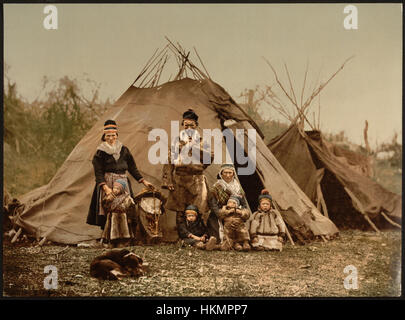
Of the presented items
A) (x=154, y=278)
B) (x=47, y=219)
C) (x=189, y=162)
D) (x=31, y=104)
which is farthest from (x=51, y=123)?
(x=154, y=278)

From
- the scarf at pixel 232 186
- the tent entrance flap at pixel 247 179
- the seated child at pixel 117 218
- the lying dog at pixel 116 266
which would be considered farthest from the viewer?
the tent entrance flap at pixel 247 179

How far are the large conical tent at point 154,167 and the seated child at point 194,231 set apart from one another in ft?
0.49

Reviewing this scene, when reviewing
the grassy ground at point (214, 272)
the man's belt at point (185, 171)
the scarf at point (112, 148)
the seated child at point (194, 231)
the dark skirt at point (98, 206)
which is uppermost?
the scarf at point (112, 148)

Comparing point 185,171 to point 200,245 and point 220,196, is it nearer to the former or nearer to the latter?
point 220,196

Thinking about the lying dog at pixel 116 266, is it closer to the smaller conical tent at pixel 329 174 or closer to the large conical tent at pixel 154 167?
the large conical tent at pixel 154 167

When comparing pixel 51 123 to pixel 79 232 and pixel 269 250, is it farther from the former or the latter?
pixel 269 250

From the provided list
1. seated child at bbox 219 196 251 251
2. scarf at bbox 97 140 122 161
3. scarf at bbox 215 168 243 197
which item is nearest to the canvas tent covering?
scarf at bbox 215 168 243 197

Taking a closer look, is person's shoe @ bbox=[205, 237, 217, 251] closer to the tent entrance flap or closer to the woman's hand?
the tent entrance flap

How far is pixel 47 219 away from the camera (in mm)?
7516

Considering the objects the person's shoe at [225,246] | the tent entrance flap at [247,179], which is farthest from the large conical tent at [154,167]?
the person's shoe at [225,246]

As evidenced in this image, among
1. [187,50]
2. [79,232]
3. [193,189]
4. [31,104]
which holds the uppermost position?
[187,50]

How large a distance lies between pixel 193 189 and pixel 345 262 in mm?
2042

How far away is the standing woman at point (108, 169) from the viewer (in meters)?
7.41

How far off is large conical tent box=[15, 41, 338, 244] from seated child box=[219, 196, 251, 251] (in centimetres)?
30
